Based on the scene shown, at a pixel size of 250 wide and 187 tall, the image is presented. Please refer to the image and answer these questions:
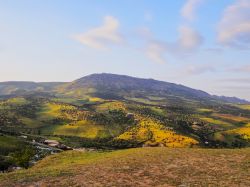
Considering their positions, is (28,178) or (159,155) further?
(159,155)

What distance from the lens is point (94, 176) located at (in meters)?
43.0

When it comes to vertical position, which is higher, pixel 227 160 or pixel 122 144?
pixel 227 160

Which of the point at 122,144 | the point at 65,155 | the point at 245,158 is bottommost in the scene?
Result: the point at 122,144

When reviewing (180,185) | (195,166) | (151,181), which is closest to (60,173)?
(151,181)

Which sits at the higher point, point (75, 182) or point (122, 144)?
point (75, 182)

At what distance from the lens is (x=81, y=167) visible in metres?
49.6

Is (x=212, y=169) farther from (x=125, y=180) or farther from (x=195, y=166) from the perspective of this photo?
(x=125, y=180)

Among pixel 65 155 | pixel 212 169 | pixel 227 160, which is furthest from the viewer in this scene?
pixel 65 155

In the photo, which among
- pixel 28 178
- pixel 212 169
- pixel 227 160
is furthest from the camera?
pixel 227 160

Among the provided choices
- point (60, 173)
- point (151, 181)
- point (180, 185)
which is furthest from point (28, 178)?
point (180, 185)

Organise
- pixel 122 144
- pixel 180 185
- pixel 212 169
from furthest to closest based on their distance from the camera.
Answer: pixel 122 144 < pixel 212 169 < pixel 180 185

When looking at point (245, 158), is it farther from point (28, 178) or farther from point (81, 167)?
point (28, 178)

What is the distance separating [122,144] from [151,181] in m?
151

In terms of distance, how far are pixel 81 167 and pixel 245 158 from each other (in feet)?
86.1
